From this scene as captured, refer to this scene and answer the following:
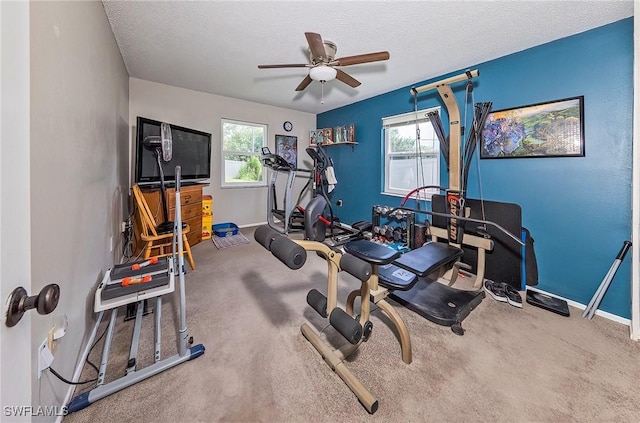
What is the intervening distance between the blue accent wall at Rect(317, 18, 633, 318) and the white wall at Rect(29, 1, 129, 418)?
354cm

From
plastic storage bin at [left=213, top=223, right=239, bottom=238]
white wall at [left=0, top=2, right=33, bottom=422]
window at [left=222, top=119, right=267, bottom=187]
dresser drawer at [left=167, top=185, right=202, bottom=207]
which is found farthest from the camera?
window at [left=222, top=119, right=267, bottom=187]

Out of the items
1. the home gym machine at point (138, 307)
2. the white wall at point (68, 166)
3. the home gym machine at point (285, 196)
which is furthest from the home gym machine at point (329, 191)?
the white wall at point (68, 166)

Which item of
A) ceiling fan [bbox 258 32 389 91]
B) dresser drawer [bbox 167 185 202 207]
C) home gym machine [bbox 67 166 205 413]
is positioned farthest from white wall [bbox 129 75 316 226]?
home gym machine [bbox 67 166 205 413]

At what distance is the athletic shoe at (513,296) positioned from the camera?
2.26 metres

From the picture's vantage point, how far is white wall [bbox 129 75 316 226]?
12.3 feet

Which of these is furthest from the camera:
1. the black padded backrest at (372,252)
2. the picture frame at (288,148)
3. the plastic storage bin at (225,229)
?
the picture frame at (288,148)

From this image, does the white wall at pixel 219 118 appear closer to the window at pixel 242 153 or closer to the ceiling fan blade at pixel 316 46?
the window at pixel 242 153

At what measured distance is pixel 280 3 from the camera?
194 centimetres

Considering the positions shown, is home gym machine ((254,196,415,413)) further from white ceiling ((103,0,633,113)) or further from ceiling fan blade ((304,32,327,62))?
white ceiling ((103,0,633,113))

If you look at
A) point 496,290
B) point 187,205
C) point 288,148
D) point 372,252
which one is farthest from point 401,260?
point 288,148

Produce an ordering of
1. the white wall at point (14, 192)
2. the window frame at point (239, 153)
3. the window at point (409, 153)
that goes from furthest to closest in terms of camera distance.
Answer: the window frame at point (239, 153), the window at point (409, 153), the white wall at point (14, 192)

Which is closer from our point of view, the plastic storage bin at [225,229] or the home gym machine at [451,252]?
the home gym machine at [451,252]

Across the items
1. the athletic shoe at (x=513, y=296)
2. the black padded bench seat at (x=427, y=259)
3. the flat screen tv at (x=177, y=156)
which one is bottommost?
the athletic shoe at (x=513, y=296)

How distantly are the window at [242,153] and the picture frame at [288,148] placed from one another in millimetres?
317
